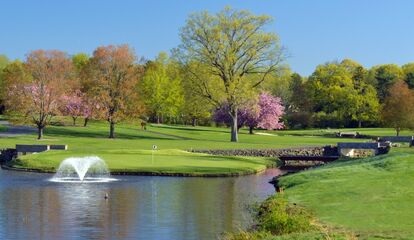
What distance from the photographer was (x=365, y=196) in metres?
30.9

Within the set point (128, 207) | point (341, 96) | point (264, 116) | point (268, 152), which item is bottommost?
point (128, 207)

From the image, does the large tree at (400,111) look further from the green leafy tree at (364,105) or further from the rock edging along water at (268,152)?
the green leafy tree at (364,105)

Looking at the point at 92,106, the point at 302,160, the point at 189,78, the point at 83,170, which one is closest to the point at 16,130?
the point at 92,106

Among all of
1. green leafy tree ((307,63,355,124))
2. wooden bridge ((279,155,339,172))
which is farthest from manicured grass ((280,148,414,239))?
green leafy tree ((307,63,355,124))

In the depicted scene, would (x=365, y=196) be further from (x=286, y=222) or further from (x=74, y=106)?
(x=74, y=106)

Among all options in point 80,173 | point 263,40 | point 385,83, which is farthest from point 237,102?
point 385,83

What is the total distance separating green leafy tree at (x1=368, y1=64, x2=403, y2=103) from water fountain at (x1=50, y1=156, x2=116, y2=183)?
108 metres

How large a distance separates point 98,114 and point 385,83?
288 feet

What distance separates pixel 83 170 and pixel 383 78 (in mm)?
119221

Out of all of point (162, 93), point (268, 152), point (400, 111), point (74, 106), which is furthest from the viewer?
point (162, 93)

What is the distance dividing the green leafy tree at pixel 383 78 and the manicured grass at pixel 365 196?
370 feet

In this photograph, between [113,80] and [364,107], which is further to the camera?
[364,107]

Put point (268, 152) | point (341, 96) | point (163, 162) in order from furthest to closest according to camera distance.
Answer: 1. point (341, 96)
2. point (268, 152)
3. point (163, 162)

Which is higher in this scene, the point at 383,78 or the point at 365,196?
the point at 383,78
